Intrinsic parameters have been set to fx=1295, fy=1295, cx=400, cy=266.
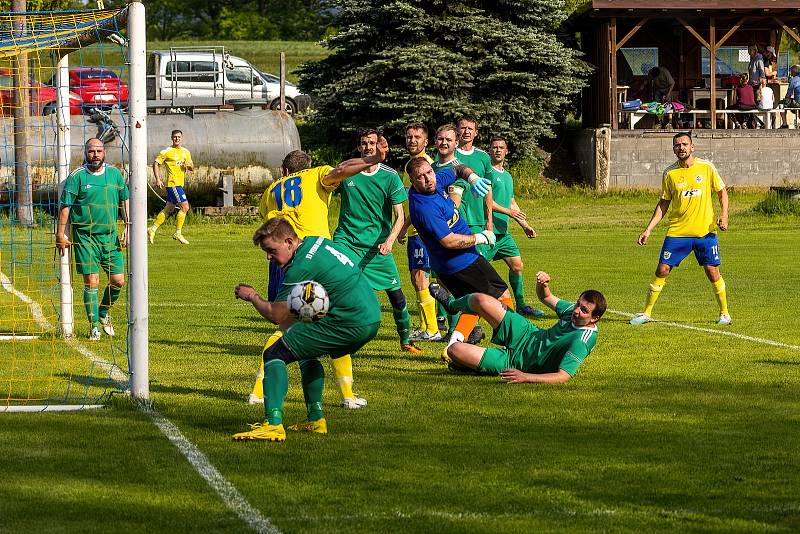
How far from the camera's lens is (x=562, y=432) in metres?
8.43

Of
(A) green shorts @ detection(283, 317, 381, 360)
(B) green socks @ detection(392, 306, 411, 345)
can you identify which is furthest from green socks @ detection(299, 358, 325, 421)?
(B) green socks @ detection(392, 306, 411, 345)

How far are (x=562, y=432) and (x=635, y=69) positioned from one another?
36.0m

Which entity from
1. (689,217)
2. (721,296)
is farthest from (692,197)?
(721,296)

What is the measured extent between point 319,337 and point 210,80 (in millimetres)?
35010

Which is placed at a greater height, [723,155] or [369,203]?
[723,155]

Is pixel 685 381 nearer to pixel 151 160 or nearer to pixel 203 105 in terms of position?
pixel 151 160

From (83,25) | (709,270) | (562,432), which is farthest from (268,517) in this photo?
(709,270)

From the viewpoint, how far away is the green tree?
36.3 meters

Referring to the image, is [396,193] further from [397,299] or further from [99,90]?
[99,90]

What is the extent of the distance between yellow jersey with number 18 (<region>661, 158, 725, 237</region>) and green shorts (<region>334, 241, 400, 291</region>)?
4.00 meters

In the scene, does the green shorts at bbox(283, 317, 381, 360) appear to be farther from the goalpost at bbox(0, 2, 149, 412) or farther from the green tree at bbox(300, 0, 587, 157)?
the green tree at bbox(300, 0, 587, 157)

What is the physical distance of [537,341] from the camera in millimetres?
10352

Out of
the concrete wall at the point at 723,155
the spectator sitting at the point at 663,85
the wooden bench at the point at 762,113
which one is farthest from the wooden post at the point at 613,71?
the wooden bench at the point at 762,113

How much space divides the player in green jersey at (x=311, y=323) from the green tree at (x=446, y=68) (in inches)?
1090
